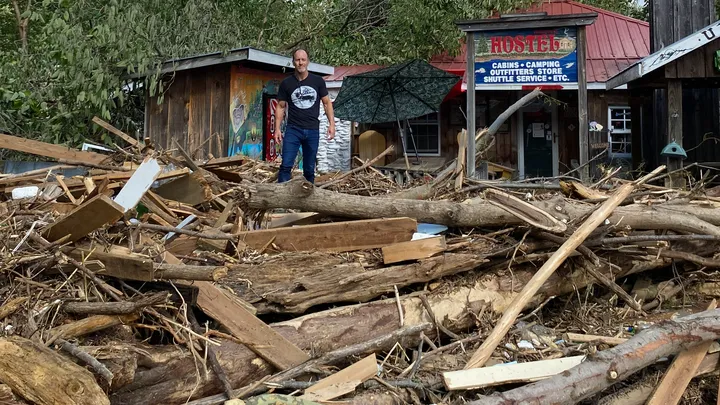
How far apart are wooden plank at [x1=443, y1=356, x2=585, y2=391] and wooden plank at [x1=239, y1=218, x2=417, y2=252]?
A: 48.2 inches

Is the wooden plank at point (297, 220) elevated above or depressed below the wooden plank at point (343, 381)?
above

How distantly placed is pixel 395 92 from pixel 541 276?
364 inches

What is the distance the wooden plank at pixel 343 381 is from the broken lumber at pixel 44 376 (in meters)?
1.05

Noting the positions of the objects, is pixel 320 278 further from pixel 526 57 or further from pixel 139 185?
pixel 526 57

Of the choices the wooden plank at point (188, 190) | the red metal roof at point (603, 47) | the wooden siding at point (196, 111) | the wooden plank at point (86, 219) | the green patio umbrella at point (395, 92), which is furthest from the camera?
the red metal roof at point (603, 47)

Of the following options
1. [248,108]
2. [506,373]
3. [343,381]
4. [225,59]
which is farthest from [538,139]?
[343,381]

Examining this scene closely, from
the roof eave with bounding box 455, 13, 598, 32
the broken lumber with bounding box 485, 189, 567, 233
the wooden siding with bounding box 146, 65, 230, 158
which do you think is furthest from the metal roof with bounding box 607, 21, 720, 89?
the wooden siding with bounding box 146, 65, 230, 158

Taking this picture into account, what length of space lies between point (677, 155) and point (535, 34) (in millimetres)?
2813

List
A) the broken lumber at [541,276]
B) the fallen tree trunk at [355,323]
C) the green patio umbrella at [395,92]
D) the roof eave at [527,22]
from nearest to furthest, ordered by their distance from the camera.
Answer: the fallen tree trunk at [355,323] < the broken lumber at [541,276] < the roof eave at [527,22] < the green patio umbrella at [395,92]

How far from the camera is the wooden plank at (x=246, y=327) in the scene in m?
3.47

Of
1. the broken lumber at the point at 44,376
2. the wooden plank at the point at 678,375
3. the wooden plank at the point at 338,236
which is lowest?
the wooden plank at the point at 678,375

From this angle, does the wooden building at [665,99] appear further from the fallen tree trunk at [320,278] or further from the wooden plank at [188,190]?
the wooden plank at [188,190]

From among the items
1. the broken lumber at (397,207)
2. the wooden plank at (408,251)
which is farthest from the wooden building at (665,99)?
the wooden plank at (408,251)

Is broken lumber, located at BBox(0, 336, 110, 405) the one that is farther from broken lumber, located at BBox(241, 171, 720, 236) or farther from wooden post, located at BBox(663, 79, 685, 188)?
wooden post, located at BBox(663, 79, 685, 188)
